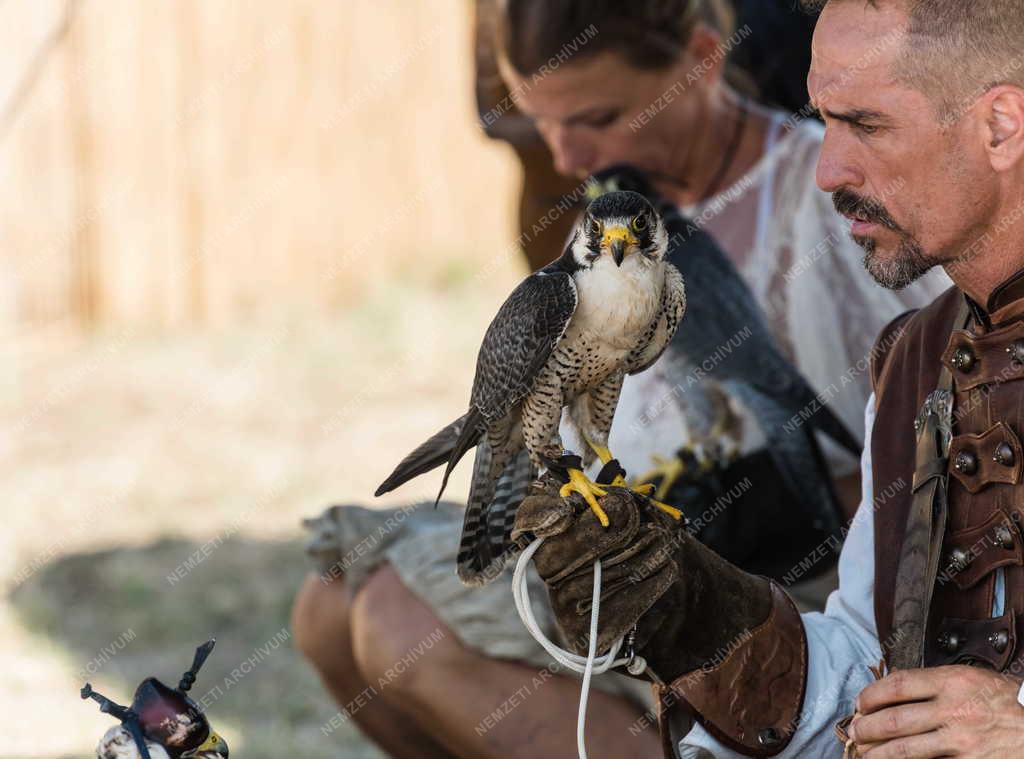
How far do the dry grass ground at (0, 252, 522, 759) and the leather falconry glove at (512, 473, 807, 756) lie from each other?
1895mm

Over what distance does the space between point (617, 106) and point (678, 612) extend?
5.30 ft

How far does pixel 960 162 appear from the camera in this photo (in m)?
1.94

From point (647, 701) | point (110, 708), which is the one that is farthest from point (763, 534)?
point (110, 708)

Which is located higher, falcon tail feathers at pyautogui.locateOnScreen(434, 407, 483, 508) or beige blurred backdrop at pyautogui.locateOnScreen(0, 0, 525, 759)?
beige blurred backdrop at pyautogui.locateOnScreen(0, 0, 525, 759)

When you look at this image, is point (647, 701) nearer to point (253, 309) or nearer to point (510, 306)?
point (510, 306)

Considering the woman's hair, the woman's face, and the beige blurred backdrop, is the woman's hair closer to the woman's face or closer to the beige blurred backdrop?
the woman's face

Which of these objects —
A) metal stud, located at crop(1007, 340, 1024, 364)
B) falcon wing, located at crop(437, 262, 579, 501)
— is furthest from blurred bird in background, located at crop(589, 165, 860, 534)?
metal stud, located at crop(1007, 340, 1024, 364)

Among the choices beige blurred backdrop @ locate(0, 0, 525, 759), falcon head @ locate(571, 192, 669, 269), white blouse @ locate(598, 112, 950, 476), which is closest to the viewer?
falcon head @ locate(571, 192, 669, 269)

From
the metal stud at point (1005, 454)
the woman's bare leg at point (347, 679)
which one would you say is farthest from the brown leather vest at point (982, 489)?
the woman's bare leg at point (347, 679)

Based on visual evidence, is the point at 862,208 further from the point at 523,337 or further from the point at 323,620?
the point at 323,620

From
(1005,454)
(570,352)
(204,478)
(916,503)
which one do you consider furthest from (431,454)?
(204,478)

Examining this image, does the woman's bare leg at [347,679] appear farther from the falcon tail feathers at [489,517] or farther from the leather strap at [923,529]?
the leather strap at [923,529]

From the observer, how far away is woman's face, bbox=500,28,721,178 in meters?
3.29

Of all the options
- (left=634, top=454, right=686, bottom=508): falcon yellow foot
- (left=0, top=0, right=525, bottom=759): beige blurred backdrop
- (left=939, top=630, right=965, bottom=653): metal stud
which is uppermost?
(left=0, top=0, right=525, bottom=759): beige blurred backdrop
